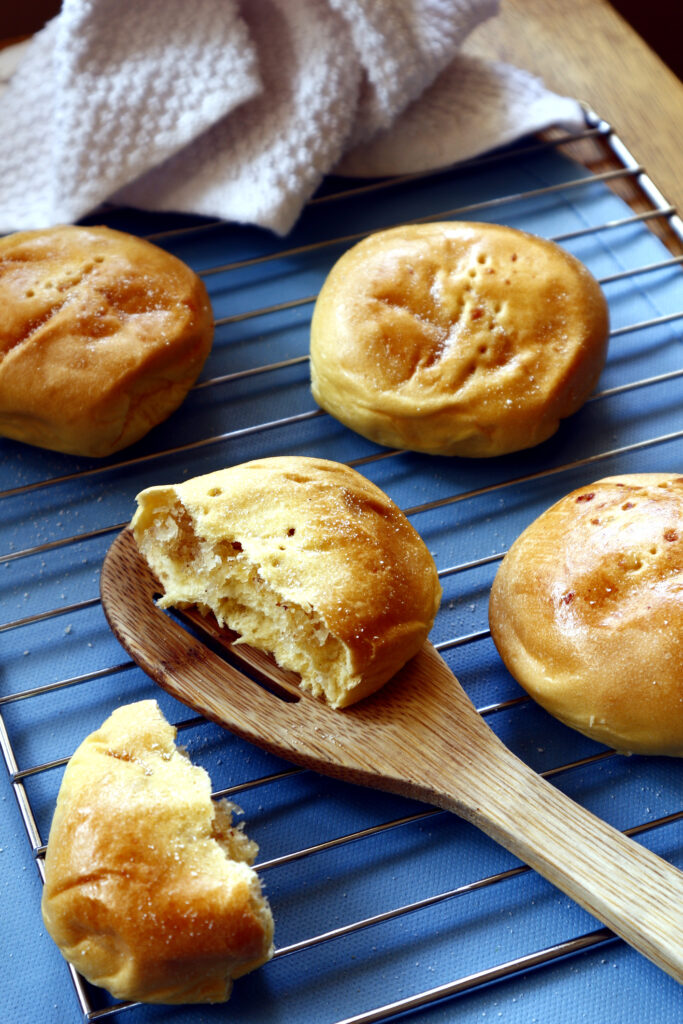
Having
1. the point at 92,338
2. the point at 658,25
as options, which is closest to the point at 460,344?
the point at 92,338

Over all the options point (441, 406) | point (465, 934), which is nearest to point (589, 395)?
point (441, 406)

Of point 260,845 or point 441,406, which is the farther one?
point 441,406

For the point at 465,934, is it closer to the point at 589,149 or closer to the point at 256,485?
the point at 256,485

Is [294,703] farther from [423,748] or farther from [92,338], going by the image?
[92,338]

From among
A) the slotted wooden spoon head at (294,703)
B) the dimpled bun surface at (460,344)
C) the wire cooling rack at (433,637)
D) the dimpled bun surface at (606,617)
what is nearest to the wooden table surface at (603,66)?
the wire cooling rack at (433,637)

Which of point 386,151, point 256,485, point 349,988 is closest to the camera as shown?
point 349,988

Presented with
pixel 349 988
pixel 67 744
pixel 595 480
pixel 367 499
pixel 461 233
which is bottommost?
pixel 349 988
